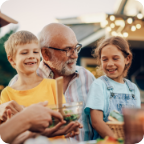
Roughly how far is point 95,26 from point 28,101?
4.82 metres

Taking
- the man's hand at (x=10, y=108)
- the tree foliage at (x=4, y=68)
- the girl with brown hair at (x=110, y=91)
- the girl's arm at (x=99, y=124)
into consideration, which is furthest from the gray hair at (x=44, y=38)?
the tree foliage at (x=4, y=68)

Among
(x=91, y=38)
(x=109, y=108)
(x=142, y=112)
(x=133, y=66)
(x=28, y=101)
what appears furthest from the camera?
(x=133, y=66)

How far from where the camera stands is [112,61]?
154cm

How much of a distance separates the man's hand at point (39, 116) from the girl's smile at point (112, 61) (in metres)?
0.83

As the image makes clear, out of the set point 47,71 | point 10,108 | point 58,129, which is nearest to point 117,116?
point 58,129

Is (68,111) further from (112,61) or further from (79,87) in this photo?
(79,87)

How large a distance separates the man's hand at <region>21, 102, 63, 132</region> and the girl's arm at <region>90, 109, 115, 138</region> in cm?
48

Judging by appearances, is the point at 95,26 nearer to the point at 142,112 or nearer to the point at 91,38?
the point at 91,38

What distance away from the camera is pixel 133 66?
6.77 m

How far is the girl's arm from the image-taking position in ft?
3.94

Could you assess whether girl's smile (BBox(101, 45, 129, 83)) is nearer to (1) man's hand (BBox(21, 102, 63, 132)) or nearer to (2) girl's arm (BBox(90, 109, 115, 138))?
(2) girl's arm (BBox(90, 109, 115, 138))

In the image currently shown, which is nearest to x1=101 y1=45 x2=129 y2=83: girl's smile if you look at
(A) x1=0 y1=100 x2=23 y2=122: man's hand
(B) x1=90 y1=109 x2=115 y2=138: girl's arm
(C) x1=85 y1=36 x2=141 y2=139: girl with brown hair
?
(C) x1=85 y1=36 x2=141 y2=139: girl with brown hair

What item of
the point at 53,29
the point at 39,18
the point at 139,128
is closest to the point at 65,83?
the point at 53,29

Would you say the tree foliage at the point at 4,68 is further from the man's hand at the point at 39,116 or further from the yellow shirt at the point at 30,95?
the man's hand at the point at 39,116
